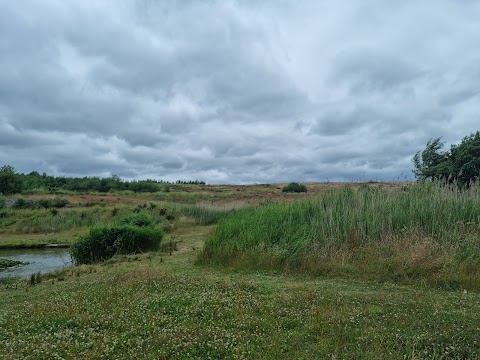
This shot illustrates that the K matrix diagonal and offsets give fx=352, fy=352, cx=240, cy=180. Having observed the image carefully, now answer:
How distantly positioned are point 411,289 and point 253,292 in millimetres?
3550

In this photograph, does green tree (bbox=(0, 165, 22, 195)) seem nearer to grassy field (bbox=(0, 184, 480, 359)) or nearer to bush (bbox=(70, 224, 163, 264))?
bush (bbox=(70, 224, 163, 264))

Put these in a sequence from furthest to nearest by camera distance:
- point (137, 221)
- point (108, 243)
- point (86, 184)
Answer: point (86, 184), point (137, 221), point (108, 243)

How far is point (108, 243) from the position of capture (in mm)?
16859

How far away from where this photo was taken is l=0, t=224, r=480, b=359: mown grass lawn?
4.77 metres

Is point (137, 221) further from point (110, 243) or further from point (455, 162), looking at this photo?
point (455, 162)

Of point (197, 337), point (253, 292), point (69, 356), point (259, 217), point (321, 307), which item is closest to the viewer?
point (69, 356)

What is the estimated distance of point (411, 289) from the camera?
25.7 ft

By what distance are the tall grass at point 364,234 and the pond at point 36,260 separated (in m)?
8.65

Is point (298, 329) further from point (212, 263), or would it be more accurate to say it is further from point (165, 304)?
point (212, 263)

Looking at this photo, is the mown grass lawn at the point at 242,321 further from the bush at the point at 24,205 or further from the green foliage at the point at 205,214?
the bush at the point at 24,205

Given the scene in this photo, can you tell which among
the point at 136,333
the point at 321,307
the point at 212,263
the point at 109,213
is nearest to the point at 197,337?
the point at 136,333

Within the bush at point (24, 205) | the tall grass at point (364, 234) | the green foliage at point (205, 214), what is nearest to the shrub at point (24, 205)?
the bush at point (24, 205)

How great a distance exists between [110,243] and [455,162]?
709 inches

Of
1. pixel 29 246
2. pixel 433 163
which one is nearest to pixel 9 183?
pixel 29 246
